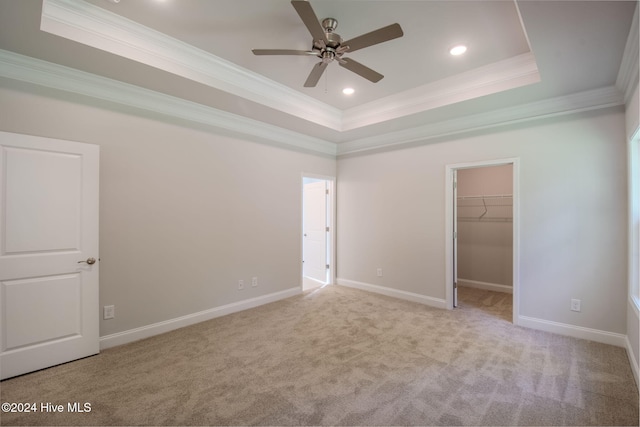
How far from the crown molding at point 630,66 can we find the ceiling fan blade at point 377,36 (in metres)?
1.44

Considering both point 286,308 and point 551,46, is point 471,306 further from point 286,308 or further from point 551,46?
point 551,46

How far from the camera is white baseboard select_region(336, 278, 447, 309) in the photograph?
164 inches

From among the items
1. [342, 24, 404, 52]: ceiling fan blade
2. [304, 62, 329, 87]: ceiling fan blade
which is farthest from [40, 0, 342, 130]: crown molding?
[342, 24, 404, 52]: ceiling fan blade

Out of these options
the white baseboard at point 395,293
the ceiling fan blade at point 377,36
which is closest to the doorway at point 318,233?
the white baseboard at point 395,293

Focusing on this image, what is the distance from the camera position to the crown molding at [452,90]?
9.40 ft

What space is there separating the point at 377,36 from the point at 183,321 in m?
3.54

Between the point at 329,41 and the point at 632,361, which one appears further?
the point at 632,361

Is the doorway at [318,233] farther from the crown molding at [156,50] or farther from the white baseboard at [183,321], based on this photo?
the crown molding at [156,50]

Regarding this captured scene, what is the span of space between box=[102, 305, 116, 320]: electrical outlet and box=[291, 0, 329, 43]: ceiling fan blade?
3.17 metres

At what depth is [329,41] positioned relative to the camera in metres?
2.18

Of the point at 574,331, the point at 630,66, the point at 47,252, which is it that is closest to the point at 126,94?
the point at 47,252

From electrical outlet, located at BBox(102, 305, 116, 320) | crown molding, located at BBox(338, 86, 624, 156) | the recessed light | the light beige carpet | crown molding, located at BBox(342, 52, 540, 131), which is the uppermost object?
the recessed light

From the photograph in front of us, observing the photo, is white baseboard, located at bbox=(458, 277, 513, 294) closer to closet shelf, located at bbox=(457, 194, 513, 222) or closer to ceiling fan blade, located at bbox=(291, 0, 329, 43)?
closet shelf, located at bbox=(457, 194, 513, 222)

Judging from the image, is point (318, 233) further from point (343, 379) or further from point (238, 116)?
point (343, 379)
